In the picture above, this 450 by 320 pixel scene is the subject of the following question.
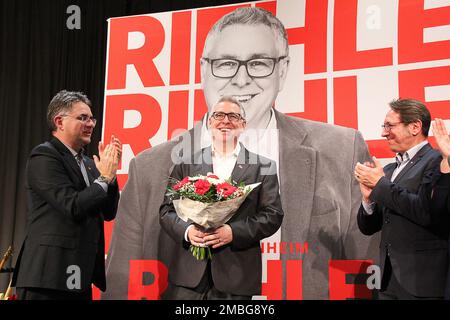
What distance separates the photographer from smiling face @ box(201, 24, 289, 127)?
3.88 meters

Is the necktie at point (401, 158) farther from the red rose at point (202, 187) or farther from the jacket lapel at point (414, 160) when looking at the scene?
the red rose at point (202, 187)

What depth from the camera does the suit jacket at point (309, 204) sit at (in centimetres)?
356

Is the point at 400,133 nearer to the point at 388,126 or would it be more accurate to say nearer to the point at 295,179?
the point at 388,126

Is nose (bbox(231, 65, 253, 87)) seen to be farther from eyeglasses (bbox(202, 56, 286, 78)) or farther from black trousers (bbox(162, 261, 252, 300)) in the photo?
black trousers (bbox(162, 261, 252, 300))

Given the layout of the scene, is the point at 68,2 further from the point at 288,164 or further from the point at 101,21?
the point at 288,164

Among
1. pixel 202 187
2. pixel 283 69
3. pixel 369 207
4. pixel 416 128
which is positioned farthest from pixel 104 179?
pixel 416 128

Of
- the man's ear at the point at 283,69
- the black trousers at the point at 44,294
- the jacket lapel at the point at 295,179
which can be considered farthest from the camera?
the man's ear at the point at 283,69

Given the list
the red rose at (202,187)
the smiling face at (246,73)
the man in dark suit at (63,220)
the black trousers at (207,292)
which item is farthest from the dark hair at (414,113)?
the man in dark suit at (63,220)

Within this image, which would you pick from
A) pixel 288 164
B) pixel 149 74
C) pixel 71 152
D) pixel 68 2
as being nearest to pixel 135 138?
pixel 149 74

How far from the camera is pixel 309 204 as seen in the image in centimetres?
366

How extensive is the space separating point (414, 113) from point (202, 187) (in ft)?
4.39

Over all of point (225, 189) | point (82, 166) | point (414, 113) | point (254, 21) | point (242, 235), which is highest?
point (254, 21)

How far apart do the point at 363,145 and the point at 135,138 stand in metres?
1.73

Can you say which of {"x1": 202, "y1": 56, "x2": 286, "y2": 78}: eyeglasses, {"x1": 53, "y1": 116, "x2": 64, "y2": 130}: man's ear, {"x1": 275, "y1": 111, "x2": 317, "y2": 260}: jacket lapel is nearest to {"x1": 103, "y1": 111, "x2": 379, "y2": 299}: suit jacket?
{"x1": 275, "y1": 111, "x2": 317, "y2": 260}: jacket lapel
